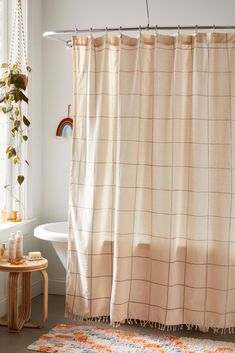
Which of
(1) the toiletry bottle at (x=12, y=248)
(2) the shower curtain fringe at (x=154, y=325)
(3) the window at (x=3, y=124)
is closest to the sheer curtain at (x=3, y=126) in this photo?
(3) the window at (x=3, y=124)

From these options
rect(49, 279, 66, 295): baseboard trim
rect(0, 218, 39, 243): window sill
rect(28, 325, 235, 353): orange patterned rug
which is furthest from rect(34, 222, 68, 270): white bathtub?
rect(49, 279, 66, 295): baseboard trim

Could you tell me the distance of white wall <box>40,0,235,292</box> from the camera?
14.9 ft

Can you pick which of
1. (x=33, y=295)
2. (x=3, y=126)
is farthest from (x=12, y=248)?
(x=3, y=126)

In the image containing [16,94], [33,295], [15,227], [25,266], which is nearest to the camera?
[25,266]

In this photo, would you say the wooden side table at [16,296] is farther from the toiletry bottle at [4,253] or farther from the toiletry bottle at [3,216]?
the toiletry bottle at [3,216]

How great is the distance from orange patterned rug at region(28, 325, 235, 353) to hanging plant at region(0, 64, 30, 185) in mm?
1186

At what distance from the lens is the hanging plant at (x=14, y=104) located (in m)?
3.97

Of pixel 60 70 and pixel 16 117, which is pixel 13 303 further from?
pixel 60 70

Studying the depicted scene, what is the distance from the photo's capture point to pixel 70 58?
4.71 m

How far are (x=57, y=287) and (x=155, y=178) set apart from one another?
1633mm

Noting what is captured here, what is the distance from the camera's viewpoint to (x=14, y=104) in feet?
14.4

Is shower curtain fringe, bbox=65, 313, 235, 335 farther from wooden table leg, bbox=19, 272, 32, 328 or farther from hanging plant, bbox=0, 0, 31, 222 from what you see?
hanging plant, bbox=0, 0, 31, 222

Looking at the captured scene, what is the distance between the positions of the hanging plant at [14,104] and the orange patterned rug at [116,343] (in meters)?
1.19

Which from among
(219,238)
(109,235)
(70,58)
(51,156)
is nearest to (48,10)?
(70,58)
